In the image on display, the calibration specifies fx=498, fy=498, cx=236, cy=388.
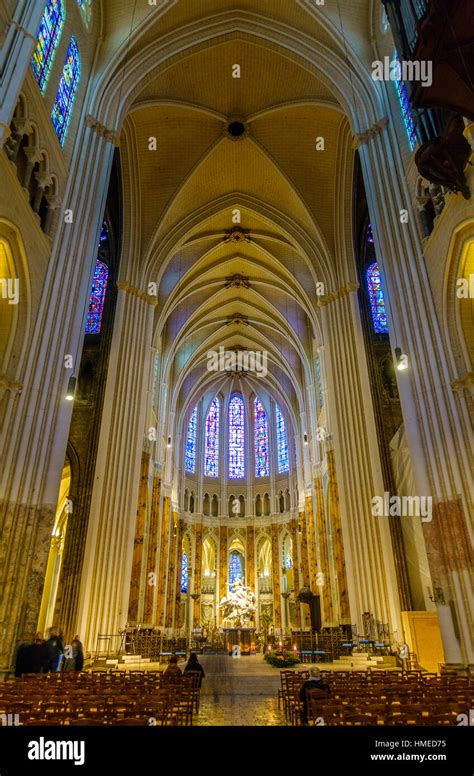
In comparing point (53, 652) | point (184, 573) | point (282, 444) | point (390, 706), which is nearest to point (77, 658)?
point (53, 652)

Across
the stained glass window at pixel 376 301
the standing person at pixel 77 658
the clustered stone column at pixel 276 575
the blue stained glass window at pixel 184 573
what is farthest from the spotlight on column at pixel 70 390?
the clustered stone column at pixel 276 575

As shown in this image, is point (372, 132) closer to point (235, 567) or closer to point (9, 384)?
point (9, 384)

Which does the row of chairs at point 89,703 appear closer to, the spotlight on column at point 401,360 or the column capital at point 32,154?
the spotlight on column at point 401,360

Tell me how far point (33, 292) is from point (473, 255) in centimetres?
890

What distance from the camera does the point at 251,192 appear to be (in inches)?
907

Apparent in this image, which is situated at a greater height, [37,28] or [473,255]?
[37,28]

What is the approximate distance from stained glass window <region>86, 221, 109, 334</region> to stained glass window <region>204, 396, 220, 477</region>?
19.1 m

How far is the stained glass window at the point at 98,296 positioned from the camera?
66.9 feet

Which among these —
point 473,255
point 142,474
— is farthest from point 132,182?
point 473,255

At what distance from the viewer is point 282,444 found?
37406mm

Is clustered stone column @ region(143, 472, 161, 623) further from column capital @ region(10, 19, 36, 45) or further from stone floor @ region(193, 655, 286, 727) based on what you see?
column capital @ region(10, 19, 36, 45)

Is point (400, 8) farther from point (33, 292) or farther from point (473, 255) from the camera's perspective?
point (33, 292)

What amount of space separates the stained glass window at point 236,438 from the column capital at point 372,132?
2693cm

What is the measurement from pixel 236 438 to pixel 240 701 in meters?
30.0
